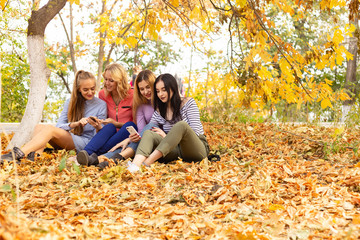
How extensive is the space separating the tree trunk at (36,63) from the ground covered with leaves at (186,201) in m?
1.23

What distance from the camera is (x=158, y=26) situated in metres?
4.52

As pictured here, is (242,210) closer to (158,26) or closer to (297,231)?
(297,231)

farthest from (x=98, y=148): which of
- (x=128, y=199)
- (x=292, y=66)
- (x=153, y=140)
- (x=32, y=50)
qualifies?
(x=292, y=66)

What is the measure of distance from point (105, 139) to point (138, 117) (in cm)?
53

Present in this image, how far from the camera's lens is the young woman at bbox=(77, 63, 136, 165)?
13.7 feet

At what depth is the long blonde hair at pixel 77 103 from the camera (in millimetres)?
4438

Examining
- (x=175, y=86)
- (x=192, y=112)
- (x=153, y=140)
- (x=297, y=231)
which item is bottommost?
(x=297, y=231)

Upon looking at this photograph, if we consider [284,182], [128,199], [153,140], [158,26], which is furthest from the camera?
[158,26]

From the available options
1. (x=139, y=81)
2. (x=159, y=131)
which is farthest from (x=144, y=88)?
(x=159, y=131)

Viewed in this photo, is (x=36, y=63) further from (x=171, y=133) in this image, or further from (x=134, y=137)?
(x=171, y=133)

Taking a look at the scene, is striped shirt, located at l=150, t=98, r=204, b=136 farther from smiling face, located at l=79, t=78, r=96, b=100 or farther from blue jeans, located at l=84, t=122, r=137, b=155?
smiling face, located at l=79, t=78, r=96, b=100

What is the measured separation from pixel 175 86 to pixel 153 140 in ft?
2.26

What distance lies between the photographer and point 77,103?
4590 millimetres

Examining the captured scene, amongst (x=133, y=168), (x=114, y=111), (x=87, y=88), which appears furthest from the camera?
(x=114, y=111)
